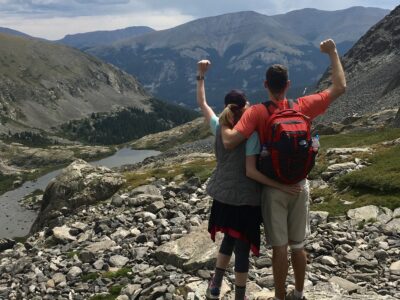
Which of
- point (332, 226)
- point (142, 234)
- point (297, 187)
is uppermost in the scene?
point (297, 187)

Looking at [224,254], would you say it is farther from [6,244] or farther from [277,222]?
[6,244]

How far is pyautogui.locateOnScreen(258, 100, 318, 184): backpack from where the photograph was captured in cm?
866

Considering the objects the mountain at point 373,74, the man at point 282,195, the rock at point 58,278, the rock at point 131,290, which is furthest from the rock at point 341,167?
the mountain at point 373,74

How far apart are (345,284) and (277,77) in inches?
240

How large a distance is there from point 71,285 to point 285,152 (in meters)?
10.3

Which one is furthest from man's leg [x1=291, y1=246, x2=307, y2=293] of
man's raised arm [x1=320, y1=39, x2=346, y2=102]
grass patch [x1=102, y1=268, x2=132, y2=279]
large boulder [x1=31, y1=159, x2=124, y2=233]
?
large boulder [x1=31, y1=159, x2=124, y2=233]

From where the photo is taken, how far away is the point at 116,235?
20.1 metres

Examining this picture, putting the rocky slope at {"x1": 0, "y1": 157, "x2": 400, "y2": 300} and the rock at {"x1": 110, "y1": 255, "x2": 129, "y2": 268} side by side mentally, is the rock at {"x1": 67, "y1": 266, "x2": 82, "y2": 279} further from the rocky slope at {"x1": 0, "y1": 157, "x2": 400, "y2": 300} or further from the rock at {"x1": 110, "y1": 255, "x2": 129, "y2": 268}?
the rock at {"x1": 110, "y1": 255, "x2": 129, "y2": 268}

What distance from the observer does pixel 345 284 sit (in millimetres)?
11969

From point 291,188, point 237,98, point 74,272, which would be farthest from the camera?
point 74,272

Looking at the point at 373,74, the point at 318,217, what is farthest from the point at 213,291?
A: the point at 373,74

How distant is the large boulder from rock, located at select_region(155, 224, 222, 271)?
19555 millimetres

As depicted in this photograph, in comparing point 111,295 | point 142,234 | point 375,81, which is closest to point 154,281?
point 111,295

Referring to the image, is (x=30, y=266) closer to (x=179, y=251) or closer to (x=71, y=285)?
(x=71, y=285)
